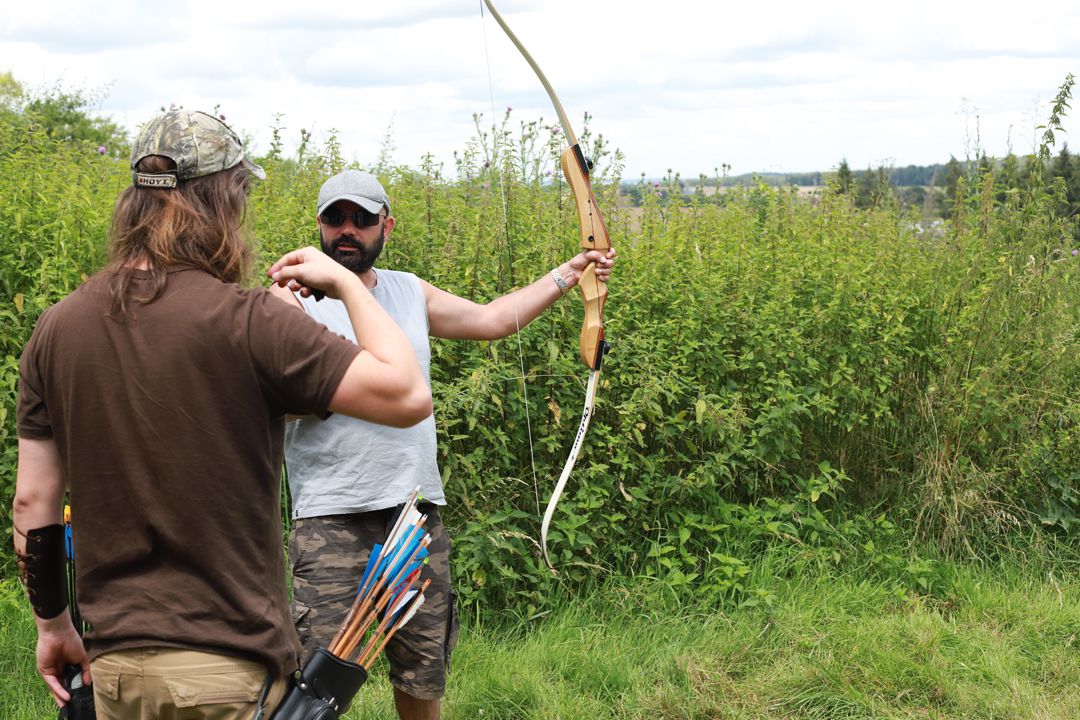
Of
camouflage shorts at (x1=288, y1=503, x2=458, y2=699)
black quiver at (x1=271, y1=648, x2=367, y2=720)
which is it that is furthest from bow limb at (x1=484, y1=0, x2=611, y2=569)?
black quiver at (x1=271, y1=648, x2=367, y2=720)

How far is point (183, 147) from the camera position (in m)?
1.83

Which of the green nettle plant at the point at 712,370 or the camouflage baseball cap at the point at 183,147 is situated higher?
the camouflage baseball cap at the point at 183,147

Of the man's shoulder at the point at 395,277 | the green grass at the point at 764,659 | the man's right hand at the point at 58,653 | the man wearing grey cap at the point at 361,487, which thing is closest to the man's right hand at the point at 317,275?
the man's right hand at the point at 58,653

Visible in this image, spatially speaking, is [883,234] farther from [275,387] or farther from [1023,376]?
[275,387]

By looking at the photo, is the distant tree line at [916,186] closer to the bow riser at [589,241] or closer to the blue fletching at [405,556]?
the bow riser at [589,241]

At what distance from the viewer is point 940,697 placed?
156 inches

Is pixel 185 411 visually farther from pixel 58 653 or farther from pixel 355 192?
pixel 355 192

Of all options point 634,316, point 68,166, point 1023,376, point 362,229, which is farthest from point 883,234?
point 68,166

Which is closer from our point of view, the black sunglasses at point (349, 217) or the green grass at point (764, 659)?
the black sunglasses at point (349, 217)

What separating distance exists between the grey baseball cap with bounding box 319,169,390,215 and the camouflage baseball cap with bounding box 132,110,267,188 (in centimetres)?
130

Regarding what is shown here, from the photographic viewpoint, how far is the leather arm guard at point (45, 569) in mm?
2064

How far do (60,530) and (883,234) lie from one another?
4.95m

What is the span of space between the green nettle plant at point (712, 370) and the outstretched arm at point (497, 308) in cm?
73

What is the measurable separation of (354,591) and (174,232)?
155 cm
